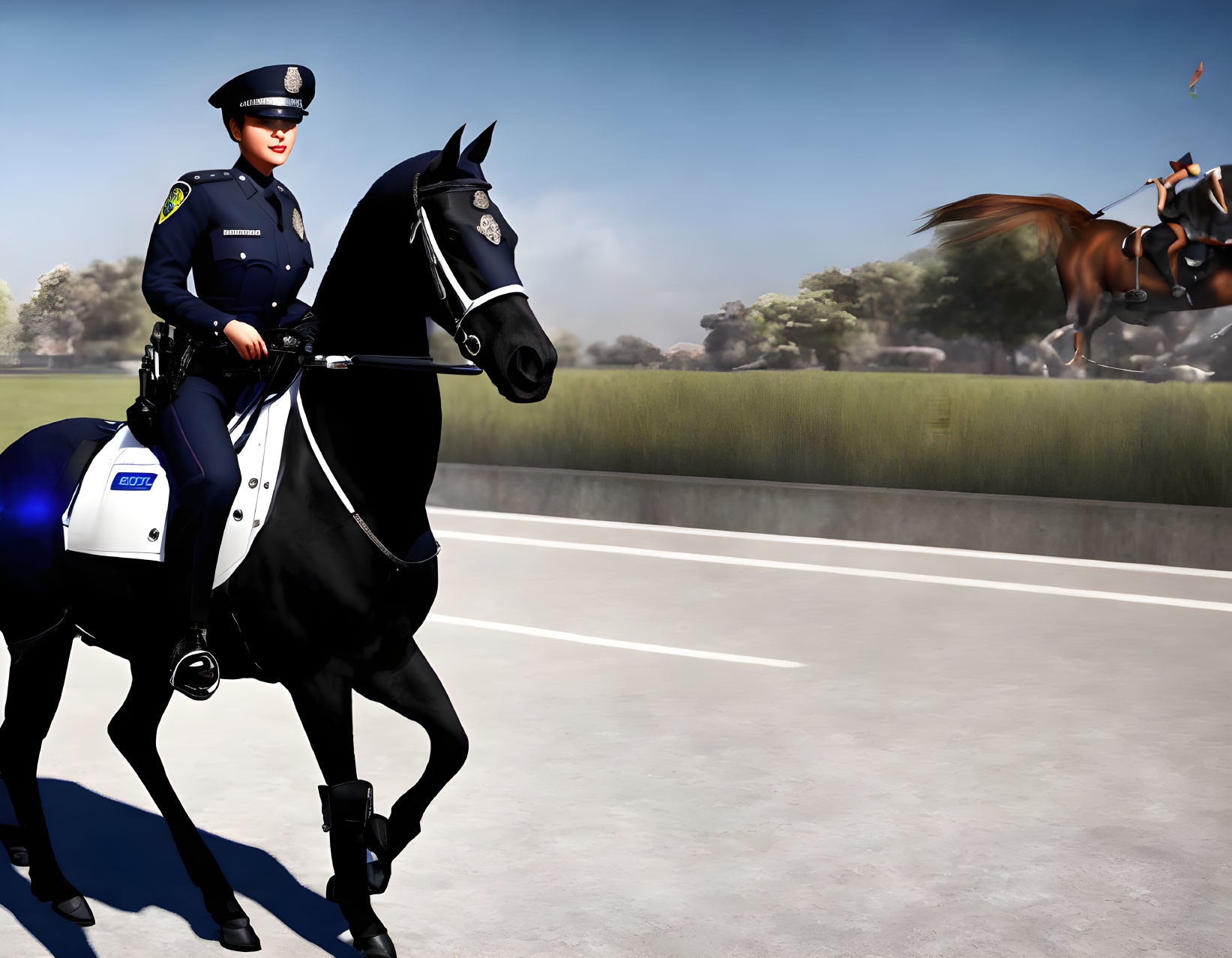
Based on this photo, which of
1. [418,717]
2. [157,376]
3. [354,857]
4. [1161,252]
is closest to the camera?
[354,857]

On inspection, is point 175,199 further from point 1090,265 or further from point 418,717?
point 1090,265

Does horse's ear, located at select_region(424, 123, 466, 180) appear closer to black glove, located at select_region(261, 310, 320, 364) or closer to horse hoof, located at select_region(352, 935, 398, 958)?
black glove, located at select_region(261, 310, 320, 364)

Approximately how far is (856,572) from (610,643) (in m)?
3.57

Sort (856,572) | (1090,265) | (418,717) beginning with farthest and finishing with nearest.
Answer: (1090,265) → (856,572) → (418,717)

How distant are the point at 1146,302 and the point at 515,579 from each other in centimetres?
1151

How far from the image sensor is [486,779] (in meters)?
6.45

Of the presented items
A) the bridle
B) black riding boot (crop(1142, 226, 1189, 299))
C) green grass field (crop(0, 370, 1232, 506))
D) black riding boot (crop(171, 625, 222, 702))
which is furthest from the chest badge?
black riding boot (crop(1142, 226, 1189, 299))

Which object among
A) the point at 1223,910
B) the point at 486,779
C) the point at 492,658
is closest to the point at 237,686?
the point at 492,658

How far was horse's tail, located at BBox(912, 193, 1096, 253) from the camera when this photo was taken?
18.4 m

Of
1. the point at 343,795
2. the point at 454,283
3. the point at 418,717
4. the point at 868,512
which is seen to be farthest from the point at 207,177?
the point at 868,512

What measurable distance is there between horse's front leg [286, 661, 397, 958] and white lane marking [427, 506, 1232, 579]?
9.36 metres

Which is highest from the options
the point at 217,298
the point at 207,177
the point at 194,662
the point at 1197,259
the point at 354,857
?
the point at 1197,259

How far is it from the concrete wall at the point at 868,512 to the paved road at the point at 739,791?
2120 mm

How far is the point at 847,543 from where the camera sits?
14.2 meters
